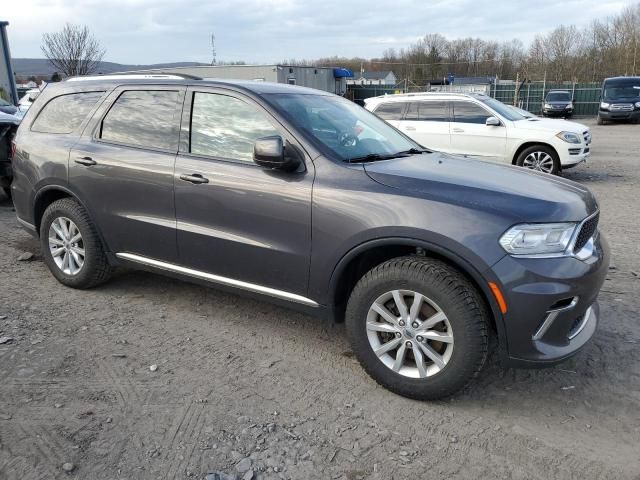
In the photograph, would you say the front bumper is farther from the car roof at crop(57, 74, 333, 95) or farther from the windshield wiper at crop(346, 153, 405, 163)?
the windshield wiper at crop(346, 153, 405, 163)

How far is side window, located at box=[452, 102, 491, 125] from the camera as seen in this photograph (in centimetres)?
1002

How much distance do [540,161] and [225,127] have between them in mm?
7867

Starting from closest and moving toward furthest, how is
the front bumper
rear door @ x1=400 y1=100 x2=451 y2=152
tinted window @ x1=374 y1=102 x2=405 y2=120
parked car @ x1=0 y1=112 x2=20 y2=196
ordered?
parked car @ x1=0 y1=112 x2=20 y2=196
rear door @ x1=400 y1=100 x2=451 y2=152
tinted window @ x1=374 y1=102 x2=405 y2=120
the front bumper

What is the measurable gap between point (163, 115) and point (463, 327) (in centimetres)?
263

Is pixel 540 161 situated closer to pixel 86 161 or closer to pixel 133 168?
pixel 133 168

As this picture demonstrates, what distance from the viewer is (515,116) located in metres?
10.4

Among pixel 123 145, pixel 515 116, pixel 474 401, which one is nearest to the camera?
pixel 474 401

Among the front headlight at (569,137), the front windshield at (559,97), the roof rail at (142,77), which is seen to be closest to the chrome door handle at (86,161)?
the roof rail at (142,77)

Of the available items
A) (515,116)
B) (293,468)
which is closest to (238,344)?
(293,468)

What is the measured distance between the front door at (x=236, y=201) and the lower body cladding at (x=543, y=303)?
1.21 m

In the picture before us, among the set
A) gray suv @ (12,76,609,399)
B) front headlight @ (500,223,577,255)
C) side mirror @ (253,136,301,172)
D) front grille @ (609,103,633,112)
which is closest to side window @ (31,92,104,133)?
gray suv @ (12,76,609,399)

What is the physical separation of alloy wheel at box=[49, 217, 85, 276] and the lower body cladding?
3.44 metres

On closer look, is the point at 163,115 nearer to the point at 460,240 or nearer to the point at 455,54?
the point at 460,240

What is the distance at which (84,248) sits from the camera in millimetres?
4406
